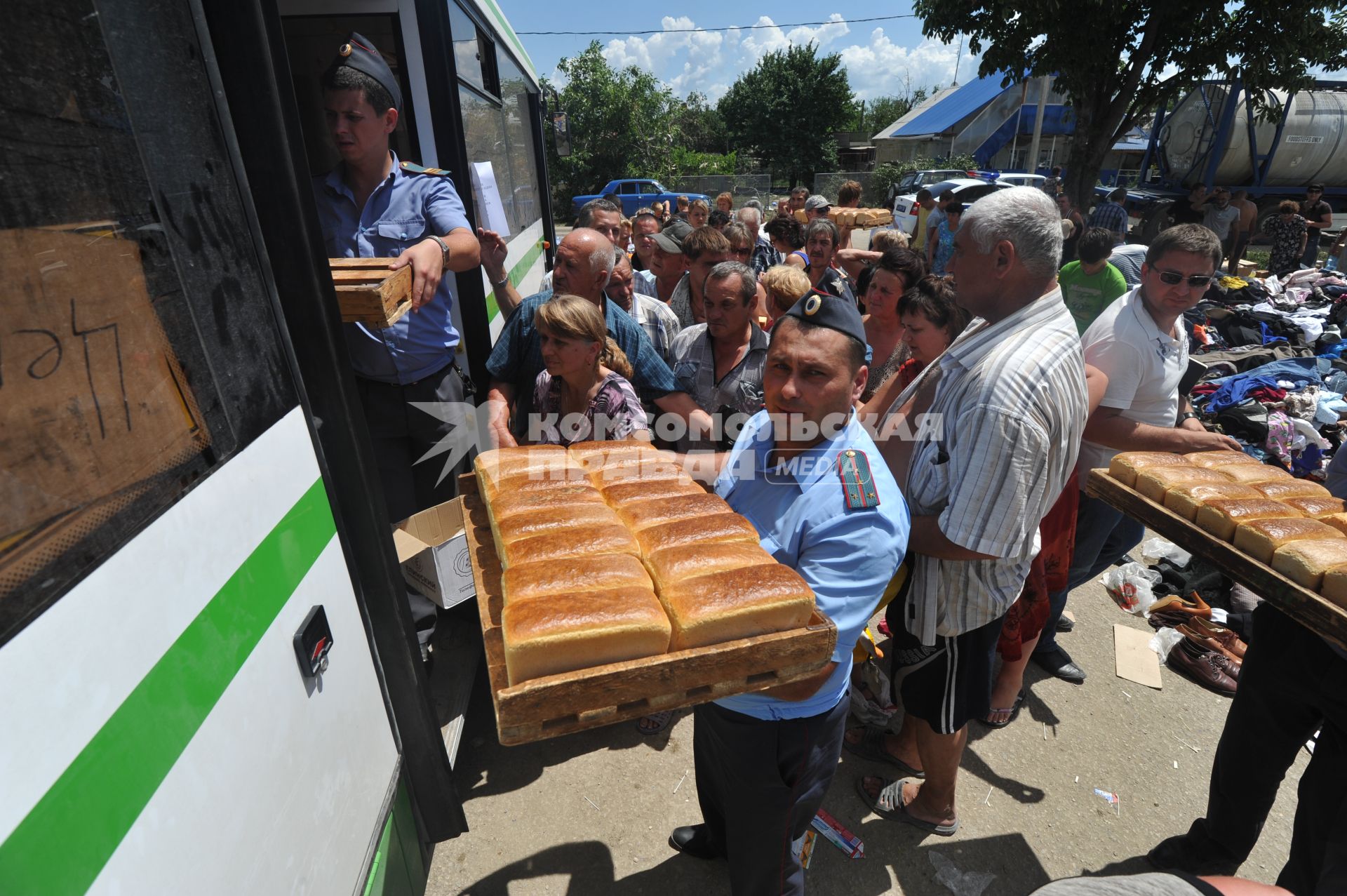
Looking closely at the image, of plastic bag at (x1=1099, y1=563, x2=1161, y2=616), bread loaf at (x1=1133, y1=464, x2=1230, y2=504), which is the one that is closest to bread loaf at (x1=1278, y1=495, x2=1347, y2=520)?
bread loaf at (x1=1133, y1=464, x2=1230, y2=504)

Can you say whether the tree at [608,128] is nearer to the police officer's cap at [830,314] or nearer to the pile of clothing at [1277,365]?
Result: the pile of clothing at [1277,365]

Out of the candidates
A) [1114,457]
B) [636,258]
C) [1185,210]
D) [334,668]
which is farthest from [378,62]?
[1185,210]

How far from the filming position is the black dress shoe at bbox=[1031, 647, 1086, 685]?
373 centimetres

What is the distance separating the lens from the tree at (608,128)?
2917 cm

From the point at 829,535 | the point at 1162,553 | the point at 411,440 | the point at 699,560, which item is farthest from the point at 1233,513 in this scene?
the point at 411,440

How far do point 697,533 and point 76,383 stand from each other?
49.5 inches

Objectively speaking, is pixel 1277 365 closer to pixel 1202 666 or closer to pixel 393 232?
pixel 1202 666

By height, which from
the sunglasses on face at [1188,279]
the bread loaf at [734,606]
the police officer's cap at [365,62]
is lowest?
the bread loaf at [734,606]

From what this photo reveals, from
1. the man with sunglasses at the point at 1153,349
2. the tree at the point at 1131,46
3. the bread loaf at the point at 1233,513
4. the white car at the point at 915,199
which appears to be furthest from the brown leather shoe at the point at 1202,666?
the tree at the point at 1131,46

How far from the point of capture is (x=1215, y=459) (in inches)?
116

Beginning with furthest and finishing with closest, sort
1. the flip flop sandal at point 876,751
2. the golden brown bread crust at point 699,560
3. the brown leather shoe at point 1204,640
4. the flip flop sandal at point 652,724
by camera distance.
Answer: the brown leather shoe at point 1204,640 → the flip flop sandal at point 652,724 → the flip flop sandal at point 876,751 → the golden brown bread crust at point 699,560

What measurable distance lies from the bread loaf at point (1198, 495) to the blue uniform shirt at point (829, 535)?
5.13 ft

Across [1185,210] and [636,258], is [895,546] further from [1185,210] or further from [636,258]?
[1185,210]

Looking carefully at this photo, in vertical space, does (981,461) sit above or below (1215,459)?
above
